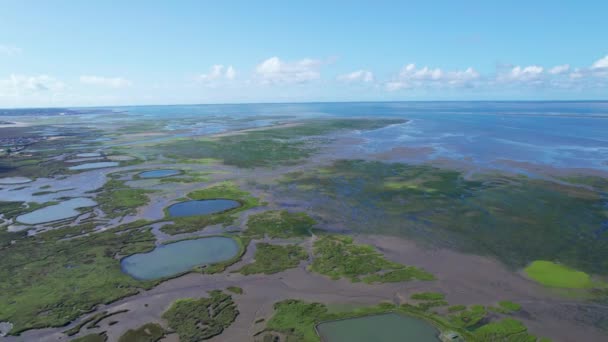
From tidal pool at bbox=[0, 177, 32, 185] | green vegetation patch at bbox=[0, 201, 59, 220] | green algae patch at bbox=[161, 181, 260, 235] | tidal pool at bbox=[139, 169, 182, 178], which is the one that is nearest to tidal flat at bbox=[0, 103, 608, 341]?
green algae patch at bbox=[161, 181, 260, 235]

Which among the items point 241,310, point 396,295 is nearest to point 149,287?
point 241,310

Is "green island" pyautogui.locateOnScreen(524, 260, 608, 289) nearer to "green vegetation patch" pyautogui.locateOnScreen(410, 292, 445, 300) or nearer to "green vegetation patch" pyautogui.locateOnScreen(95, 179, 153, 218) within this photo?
"green vegetation patch" pyautogui.locateOnScreen(410, 292, 445, 300)

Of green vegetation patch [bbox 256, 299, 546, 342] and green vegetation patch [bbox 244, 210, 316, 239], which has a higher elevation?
green vegetation patch [bbox 244, 210, 316, 239]

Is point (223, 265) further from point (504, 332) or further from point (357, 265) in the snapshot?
point (504, 332)

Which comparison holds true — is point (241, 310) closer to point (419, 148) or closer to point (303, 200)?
point (303, 200)

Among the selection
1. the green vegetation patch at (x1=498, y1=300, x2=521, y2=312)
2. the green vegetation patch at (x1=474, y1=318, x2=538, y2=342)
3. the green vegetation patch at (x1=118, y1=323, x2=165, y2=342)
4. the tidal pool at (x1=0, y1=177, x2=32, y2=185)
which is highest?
the tidal pool at (x1=0, y1=177, x2=32, y2=185)

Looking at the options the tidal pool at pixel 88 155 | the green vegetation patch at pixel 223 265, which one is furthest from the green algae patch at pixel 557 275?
the tidal pool at pixel 88 155
